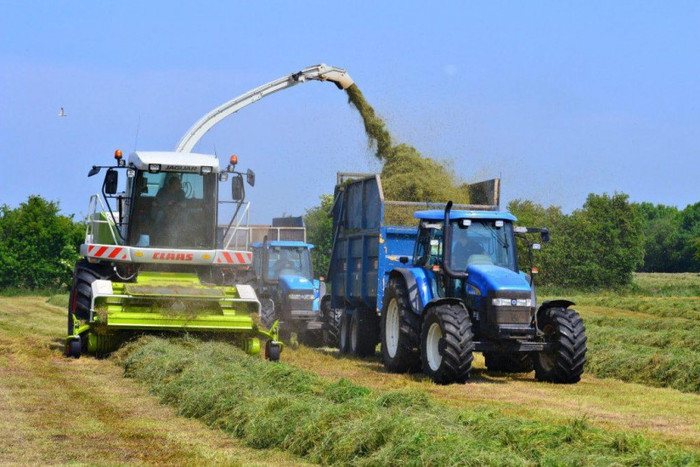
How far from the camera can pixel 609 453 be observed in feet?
21.9

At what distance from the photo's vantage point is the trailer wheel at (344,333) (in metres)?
17.1

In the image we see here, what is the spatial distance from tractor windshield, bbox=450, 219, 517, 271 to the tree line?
13.4 metres

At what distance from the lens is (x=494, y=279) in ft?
41.8

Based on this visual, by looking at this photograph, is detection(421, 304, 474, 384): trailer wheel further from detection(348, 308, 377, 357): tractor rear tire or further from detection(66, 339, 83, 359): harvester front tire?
detection(66, 339, 83, 359): harvester front tire

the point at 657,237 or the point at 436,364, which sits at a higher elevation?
the point at 657,237

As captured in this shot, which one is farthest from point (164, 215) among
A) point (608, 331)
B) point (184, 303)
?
point (608, 331)

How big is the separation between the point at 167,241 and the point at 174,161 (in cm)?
123

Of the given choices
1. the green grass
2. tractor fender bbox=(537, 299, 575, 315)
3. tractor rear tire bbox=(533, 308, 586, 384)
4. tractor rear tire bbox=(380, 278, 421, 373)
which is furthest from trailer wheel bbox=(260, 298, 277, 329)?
tractor rear tire bbox=(533, 308, 586, 384)

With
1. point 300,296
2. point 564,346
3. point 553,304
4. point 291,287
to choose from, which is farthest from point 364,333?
point 564,346

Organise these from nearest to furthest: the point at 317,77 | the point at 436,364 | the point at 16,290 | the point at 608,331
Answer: the point at 436,364 → the point at 608,331 → the point at 317,77 → the point at 16,290

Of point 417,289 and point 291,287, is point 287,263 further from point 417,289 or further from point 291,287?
point 417,289

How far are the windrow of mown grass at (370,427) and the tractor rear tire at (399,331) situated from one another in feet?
10.4

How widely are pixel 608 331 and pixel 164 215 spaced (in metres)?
8.99

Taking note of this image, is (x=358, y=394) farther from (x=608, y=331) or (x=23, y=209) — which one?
(x=23, y=209)
